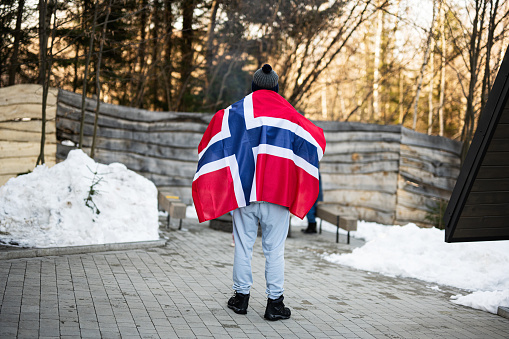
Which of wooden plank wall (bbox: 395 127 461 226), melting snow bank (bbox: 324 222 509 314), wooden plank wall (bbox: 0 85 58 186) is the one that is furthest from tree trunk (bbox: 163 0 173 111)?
melting snow bank (bbox: 324 222 509 314)

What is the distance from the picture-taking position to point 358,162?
1167cm

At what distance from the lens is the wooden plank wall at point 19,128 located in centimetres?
945

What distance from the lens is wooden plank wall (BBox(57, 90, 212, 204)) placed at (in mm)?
10727

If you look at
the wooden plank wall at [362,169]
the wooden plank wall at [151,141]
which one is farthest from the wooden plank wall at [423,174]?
the wooden plank wall at [151,141]

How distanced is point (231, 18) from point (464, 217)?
902 centimetres

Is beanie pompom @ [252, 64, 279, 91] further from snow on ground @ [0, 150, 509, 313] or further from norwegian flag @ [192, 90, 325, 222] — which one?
snow on ground @ [0, 150, 509, 313]

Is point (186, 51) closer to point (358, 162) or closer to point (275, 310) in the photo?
point (358, 162)

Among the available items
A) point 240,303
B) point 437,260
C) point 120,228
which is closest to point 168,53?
point 120,228

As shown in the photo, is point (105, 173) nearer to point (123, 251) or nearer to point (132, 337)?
point (123, 251)

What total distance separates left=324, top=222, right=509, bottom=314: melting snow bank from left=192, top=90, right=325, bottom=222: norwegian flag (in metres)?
2.43

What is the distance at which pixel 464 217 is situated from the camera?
4684 millimetres

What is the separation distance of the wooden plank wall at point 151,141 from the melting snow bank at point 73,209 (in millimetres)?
3369

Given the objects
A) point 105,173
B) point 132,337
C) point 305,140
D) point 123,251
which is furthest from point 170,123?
point 132,337

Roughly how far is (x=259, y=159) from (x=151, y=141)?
732 cm
